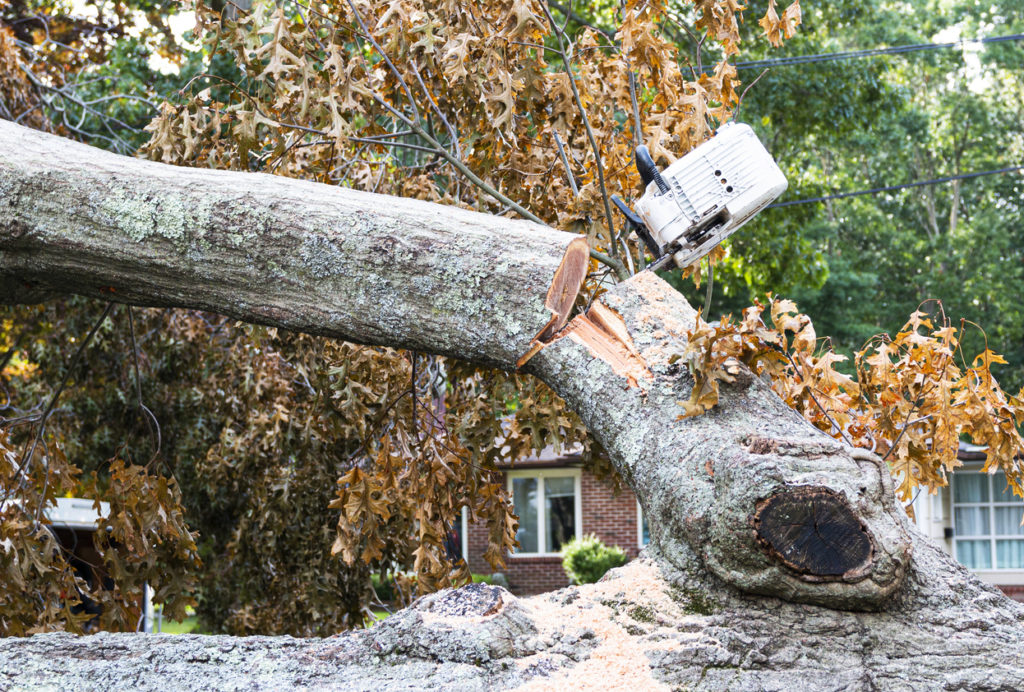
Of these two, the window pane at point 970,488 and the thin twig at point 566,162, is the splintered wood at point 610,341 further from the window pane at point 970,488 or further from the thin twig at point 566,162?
the window pane at point 970,488

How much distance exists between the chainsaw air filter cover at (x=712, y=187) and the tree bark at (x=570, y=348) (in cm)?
35

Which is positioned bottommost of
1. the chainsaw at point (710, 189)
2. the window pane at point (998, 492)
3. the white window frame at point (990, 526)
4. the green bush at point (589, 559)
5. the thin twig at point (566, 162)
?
the green bush at point (589, 559)

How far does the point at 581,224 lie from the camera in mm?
3945

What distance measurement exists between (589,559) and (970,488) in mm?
5735

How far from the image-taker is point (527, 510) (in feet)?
54.3

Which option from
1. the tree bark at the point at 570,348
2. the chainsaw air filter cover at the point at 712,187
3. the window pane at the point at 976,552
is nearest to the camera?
the tree bark at the point at 570,348

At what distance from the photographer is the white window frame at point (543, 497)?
1584 cm

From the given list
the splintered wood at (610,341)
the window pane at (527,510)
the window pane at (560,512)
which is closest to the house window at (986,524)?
the window pane at (560,512)

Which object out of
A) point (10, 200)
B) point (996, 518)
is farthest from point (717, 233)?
point (996, 518)

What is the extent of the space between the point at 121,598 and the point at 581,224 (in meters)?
2.51

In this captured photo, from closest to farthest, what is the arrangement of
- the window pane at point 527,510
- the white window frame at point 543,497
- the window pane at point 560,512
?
the white window frame at point 543,497 < the window pane at point 560,512 < the window pane at point 527,510

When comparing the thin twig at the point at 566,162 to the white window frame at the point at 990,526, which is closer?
the thin twig at the point at 566,162

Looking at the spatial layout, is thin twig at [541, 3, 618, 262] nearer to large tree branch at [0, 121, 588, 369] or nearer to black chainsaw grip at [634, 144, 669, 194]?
black chainsaw grip at [634, 144, 669, 194]

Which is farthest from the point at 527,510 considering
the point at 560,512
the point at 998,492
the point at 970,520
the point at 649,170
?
the point at 649,170
